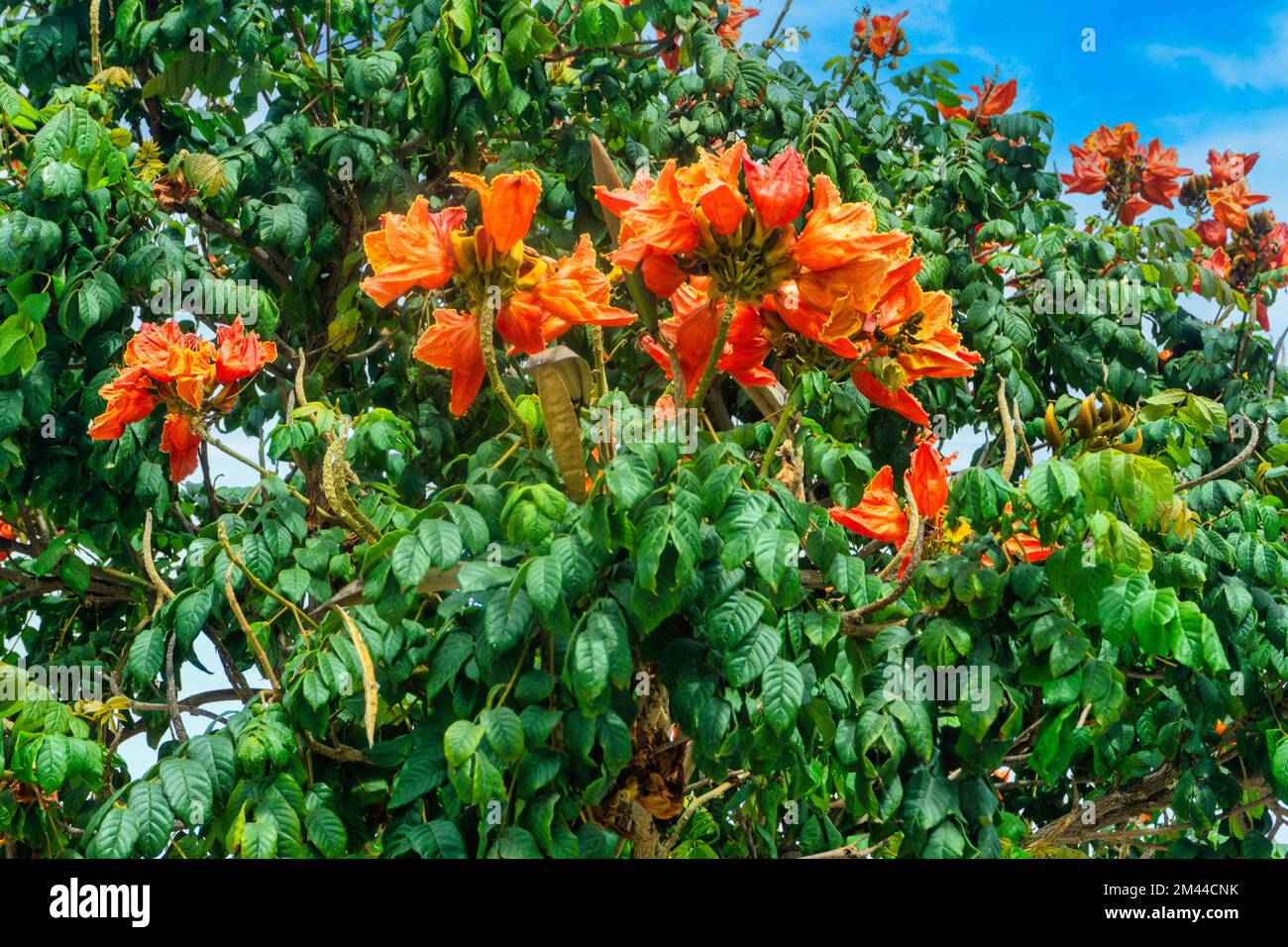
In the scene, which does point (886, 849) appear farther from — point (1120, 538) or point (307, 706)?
point (307, 706)

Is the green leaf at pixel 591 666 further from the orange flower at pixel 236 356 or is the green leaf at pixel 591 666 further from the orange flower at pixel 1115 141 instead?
the orange flower at pixel 1115 141

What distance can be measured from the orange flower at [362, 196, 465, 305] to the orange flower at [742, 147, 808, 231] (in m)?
0.48

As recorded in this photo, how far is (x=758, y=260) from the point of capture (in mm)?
2039

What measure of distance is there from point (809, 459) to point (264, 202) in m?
2.00

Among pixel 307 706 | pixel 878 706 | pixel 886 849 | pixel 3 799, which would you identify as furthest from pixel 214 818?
pixel 886 849

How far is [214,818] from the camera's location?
99.7 inches

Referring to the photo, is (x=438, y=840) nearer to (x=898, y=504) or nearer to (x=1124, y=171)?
(x=898, y=504)

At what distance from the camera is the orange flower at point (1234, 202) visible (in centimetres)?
516

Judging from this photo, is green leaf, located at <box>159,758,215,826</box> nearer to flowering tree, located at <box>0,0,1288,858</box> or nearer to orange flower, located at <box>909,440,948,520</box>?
flowering tree, located at <box>0,0,1288,858</box>

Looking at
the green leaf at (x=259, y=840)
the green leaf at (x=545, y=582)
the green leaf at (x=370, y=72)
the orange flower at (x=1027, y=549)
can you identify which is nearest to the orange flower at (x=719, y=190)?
the green leaf at (x=545, y=582)

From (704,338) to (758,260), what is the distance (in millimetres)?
179

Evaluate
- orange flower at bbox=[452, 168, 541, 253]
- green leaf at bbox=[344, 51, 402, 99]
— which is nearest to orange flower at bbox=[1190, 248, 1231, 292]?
green leaf at bbox=[344, 51, 402, 99]

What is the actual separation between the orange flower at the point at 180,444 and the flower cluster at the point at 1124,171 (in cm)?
362

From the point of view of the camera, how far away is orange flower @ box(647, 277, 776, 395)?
215cm
